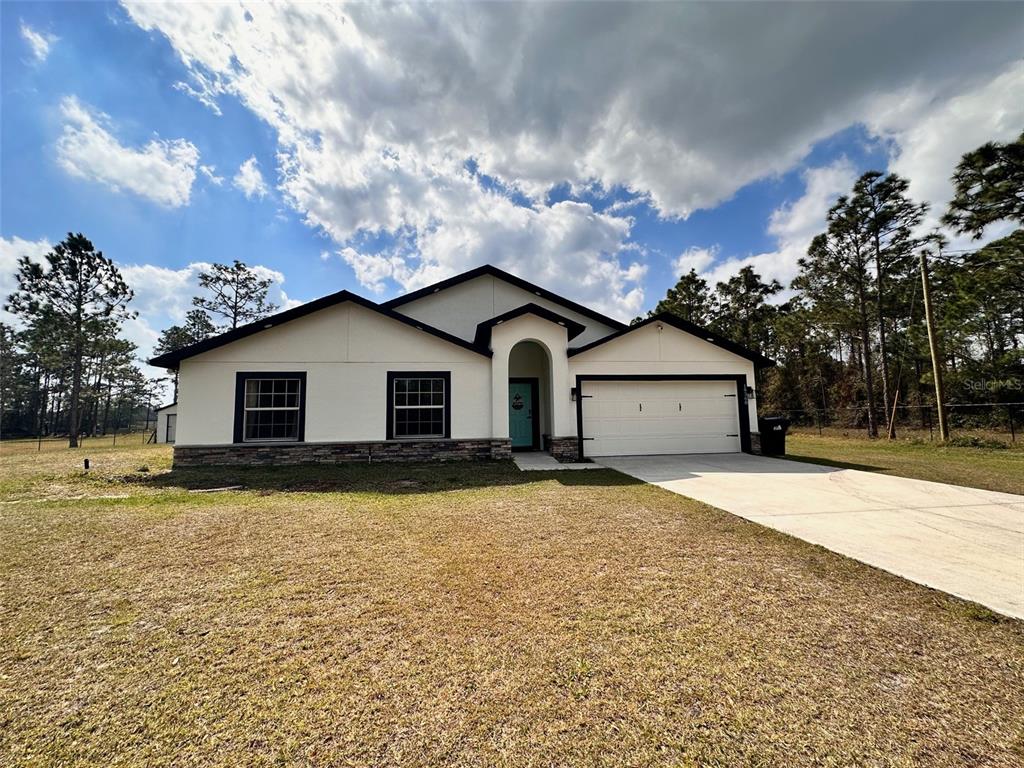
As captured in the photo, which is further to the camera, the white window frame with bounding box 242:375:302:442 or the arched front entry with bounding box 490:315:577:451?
the arched front entry with bounding box 490:315:577:451

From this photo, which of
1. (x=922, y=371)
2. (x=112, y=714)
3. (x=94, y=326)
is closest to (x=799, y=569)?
(x=112, y=714)

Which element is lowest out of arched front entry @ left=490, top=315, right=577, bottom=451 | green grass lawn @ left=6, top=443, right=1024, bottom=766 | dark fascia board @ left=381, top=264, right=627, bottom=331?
green grass lawn @ left=6, top=443, right=1024, bottom=766

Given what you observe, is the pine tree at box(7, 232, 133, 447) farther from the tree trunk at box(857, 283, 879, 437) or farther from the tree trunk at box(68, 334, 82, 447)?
the tree trunk at box(857, 283, 879, 437)

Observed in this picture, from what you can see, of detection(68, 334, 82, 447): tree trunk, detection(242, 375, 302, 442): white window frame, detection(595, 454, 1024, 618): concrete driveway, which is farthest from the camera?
detection(68, 334, 82, 447): tree trunk

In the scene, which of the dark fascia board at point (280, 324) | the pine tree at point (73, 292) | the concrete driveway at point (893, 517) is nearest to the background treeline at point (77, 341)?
the pine tree at point (73, 292)

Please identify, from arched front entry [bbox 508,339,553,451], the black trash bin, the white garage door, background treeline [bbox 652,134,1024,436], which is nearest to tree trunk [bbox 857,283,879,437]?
background treeline [bbox 652,134,1024,436]

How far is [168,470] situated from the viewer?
32.1ft

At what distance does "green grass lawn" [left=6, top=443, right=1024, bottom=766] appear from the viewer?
1.74 meters

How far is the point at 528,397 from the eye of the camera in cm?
1389

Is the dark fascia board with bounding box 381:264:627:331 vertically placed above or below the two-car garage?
above

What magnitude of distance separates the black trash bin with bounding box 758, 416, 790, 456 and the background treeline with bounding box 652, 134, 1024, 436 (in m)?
6.92

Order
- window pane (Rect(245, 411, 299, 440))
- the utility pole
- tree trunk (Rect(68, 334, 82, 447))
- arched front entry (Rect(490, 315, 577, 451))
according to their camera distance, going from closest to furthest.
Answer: window pane (Rect(245, 411, 299, 440)), arched front entry (Rect(490, 315, 577, 451)), the utility pole, tree trunk (Rect(68, 334, 82, 447))

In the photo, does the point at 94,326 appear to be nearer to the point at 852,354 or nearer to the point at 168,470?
the point at 168,470

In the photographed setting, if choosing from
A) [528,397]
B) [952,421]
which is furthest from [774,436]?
[952,421]
